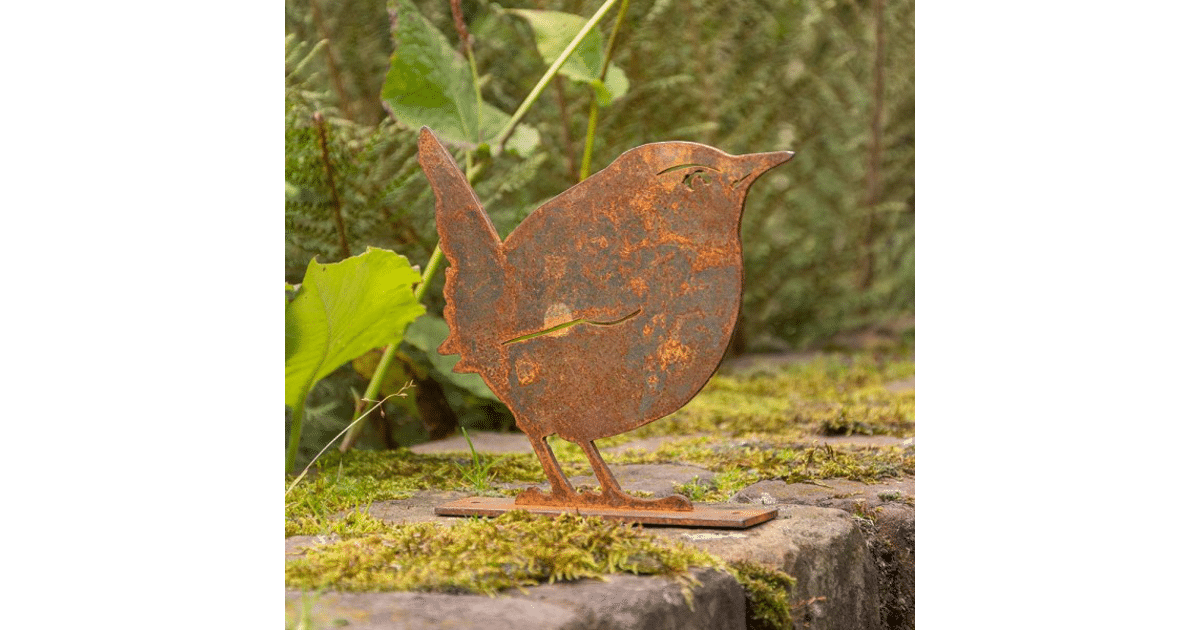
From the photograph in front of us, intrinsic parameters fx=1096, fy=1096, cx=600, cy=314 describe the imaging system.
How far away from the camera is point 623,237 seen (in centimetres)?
183

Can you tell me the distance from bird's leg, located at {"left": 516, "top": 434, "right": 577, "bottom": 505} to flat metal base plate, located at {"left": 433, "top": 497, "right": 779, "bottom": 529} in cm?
2

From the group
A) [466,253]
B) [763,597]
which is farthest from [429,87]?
[763,597]

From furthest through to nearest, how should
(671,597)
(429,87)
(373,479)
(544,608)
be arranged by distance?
(429,87) < (373,479) < (671,597) < (544,608)

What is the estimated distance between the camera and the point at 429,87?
2523 millimetres

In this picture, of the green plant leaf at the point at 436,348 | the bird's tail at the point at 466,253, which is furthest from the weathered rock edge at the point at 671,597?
the green plant leaf at the point at 436,348

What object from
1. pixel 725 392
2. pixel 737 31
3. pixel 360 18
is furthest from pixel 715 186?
pixel 737 31

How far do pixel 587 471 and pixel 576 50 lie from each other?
101 centimetres

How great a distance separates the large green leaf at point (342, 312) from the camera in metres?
2.06

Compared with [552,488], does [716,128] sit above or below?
above

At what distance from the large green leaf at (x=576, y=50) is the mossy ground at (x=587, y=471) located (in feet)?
2.98

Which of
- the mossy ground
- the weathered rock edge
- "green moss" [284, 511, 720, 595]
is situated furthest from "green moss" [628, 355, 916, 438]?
"green moss" [284, 511, 720, 595]

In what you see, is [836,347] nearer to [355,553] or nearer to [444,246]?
[444,246]

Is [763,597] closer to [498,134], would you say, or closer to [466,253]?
[466,253]

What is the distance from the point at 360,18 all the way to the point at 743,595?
2816mm
